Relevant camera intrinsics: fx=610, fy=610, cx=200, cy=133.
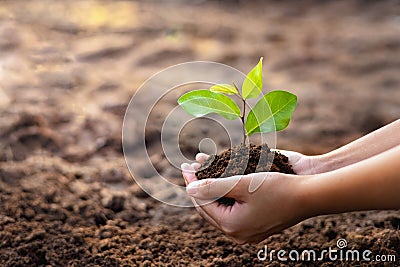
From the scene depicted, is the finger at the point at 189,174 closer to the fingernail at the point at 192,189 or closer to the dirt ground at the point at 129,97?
the fingernail at the point at 192,189

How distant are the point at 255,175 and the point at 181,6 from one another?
261 centimetres

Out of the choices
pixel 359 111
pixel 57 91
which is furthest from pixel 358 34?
pixel 57 91

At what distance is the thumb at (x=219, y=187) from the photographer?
4.34 feet

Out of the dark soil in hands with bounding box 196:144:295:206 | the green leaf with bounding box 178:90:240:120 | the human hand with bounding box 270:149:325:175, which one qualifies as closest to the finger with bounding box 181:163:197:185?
the dark soil in hands with bounding box 196:144:295:206

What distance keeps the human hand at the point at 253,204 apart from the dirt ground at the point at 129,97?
0.32 meters

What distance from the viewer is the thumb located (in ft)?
4.34

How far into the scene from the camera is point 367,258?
1620 millimetres

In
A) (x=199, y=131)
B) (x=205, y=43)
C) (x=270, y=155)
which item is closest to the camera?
(x=270, y=155)

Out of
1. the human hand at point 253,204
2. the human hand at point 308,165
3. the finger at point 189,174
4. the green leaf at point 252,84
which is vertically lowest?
the human hand at point 253,204

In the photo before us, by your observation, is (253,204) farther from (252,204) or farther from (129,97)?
(129,97)

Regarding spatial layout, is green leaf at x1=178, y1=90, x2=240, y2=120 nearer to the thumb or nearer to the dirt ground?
the thumb

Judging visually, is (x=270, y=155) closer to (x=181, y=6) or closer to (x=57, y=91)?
(x=57, y=91)

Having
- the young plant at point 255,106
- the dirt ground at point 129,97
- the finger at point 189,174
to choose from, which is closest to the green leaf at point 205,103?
the young plant at point 255,106

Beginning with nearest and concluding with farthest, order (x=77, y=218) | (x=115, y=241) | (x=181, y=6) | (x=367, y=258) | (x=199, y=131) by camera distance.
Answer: (x=367, y=258) → (x=115, y=241) → (x=77, y=218) → (x=199, y=131) → (x=181, y=6)
